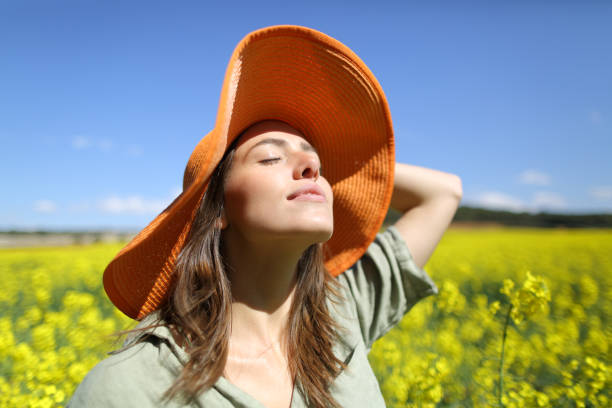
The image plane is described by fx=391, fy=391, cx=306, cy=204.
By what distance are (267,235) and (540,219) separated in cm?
2970

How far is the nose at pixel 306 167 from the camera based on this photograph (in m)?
1.17

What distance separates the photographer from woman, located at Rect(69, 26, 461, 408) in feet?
3.47

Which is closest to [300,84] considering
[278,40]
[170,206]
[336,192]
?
[278,40]

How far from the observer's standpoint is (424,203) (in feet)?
5.22

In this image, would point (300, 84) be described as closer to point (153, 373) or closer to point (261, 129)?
point (261, 129)

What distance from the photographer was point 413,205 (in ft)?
5.37

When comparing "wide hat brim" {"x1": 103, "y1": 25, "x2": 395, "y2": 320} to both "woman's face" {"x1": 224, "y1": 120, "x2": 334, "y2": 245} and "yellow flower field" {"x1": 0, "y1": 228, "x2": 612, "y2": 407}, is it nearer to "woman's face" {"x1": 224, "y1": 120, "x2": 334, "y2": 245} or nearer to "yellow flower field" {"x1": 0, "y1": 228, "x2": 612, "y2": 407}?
"woman's face" {"x1": 224, "y1": 120, "x2": 334, "y2": 245}

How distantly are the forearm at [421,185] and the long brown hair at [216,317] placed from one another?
1.67 ft

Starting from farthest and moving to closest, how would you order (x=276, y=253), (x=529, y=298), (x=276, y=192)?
(x=529, y=298) → (x=276, y=253) → (x=276, y=192)

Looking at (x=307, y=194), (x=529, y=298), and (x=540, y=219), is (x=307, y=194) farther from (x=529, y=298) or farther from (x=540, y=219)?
(x=540, y=219)

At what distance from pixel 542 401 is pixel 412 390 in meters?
0.52

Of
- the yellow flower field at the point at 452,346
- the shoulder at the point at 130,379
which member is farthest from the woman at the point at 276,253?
the yellow flower field at the point at 452,346

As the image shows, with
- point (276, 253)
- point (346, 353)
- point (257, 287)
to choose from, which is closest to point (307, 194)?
point (276, 253)

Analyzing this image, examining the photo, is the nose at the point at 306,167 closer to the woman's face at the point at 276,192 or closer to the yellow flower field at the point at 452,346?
the woman's face at the point at 276,192
